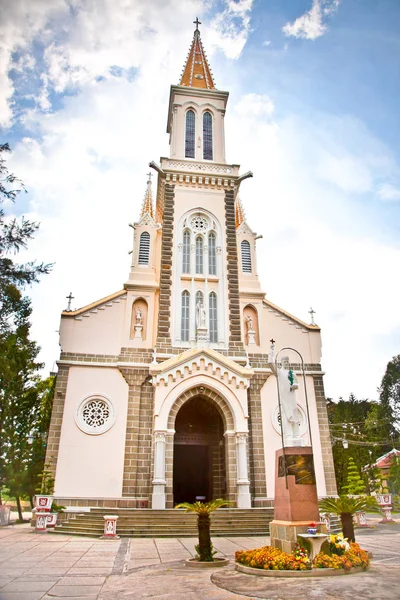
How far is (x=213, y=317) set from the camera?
71.6 ft

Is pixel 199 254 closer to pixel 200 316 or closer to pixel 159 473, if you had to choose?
pixel 200 316

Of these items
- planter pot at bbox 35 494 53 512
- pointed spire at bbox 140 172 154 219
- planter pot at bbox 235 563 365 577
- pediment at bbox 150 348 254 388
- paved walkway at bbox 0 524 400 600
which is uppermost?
pointed spire at bbox 140 172 154 219

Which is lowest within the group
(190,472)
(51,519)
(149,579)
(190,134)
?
(149,579)

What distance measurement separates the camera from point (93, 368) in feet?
64.3

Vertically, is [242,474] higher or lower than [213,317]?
lower

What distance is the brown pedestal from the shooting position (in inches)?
341

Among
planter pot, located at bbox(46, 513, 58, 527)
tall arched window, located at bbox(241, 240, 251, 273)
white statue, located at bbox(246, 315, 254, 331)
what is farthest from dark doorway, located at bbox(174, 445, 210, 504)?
tall arched window, located at bbox(241, 240, 251, 273)

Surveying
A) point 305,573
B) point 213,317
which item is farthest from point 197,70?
point 305,573

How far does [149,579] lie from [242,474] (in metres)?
11.1

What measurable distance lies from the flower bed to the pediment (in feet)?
35.9

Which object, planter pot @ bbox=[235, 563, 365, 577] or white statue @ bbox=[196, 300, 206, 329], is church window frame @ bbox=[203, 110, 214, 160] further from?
planter pot @ bbox=[235, 563, 365, 577]

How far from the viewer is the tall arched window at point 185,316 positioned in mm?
20984

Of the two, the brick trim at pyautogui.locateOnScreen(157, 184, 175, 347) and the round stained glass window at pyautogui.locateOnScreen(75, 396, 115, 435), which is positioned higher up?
the brick trim at pyautogui.locateOnScreen(157, 184, 175, 347)

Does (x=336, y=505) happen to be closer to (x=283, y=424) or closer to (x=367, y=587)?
(x=283, y=424)
